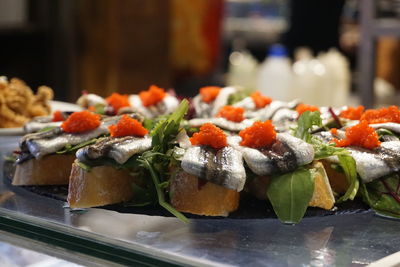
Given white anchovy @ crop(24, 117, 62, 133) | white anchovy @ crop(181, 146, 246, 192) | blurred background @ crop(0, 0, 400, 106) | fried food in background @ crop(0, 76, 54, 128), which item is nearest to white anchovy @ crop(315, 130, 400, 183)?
white anchovy @ crop(181, 146, 246, 192)

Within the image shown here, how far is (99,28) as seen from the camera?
473 cm

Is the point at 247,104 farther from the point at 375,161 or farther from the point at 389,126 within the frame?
the point at 375,161

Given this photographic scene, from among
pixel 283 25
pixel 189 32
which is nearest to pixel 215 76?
pixel 189 32

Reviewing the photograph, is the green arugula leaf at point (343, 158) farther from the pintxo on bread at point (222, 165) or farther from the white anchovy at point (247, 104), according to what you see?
the white anchovy at point (247, 104)

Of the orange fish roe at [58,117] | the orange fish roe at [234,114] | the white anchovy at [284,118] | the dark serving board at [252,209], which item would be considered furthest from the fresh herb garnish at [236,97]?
the dark serving board at [252,209]

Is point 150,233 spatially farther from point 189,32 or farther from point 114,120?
point 189,32

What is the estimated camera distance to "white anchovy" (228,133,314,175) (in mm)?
1273

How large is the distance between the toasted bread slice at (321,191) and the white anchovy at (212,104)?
0.82 m

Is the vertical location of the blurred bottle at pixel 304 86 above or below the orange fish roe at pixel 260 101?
below

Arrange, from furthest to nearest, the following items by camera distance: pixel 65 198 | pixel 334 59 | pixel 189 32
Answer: pixel 189 32
pixel 334 59
pixel 65 198

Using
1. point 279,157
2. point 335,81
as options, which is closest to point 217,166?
point 279,157

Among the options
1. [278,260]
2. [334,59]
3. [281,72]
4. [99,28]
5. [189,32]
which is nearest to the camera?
[278,260]

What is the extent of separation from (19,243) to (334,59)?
11.0ft

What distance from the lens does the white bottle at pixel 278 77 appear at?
3.95 m
